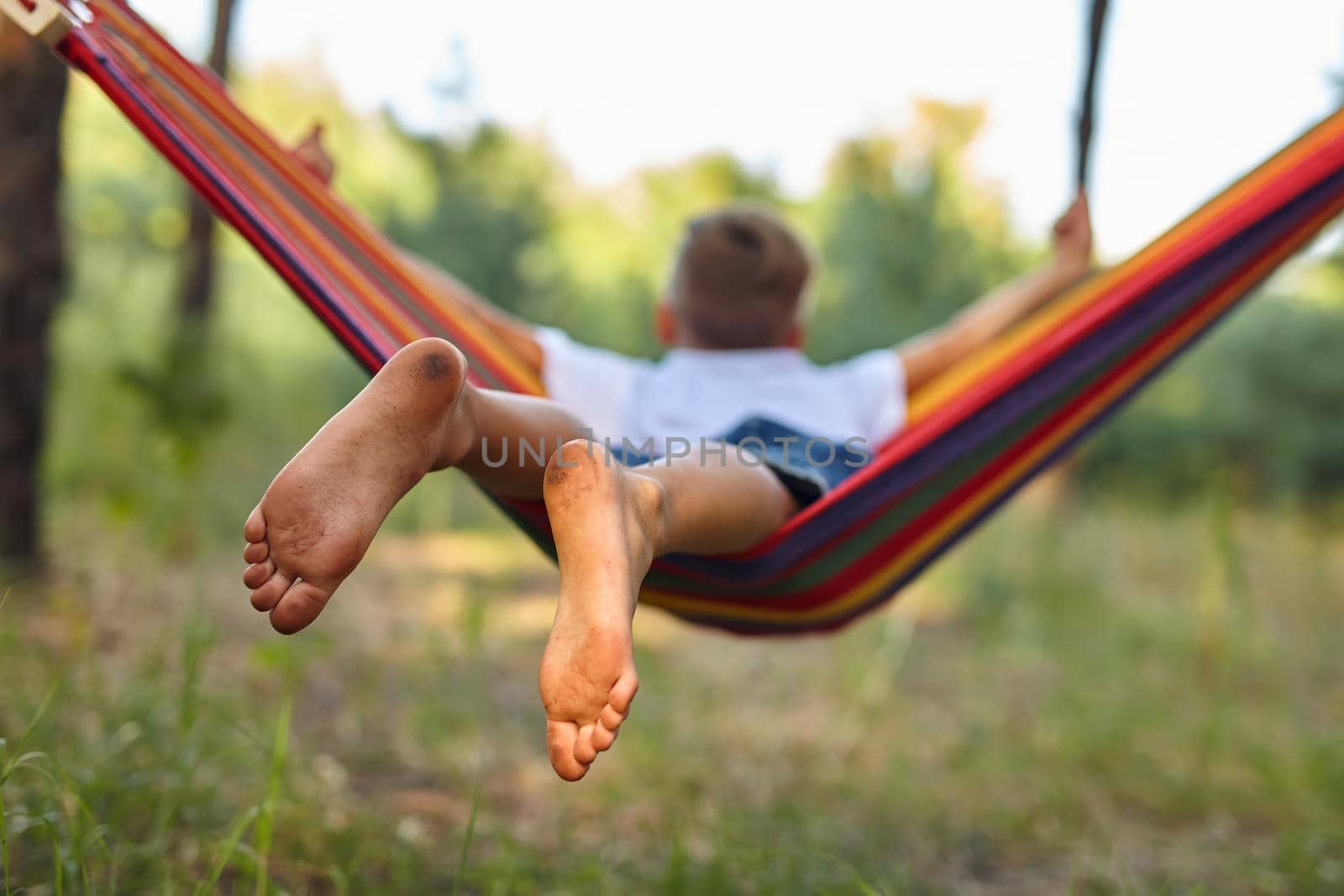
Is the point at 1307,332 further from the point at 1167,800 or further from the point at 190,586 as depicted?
the point at 190,586

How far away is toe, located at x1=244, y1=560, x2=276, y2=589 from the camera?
841mm

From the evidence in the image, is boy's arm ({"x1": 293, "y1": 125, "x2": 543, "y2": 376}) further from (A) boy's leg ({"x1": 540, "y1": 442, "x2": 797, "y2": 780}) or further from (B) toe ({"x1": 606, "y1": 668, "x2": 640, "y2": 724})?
(B) toe ({"x1": 606, "y1": 668, "x2": 640, "y2": 724})

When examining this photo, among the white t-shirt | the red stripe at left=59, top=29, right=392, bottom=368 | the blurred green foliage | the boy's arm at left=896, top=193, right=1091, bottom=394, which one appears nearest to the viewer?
the red stripe at left=59, top=29, right=392, bottom=368

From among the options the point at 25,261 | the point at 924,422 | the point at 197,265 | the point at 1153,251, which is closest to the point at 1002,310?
the point at 1153,251

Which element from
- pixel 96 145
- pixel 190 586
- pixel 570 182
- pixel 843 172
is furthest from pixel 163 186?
pixel 190 586

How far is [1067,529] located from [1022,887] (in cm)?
319

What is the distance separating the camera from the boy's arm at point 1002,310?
171 cm

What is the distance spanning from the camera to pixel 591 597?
83 cm

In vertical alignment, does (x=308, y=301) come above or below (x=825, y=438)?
above

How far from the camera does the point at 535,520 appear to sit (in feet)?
3.87

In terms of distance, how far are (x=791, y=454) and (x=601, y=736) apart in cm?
66

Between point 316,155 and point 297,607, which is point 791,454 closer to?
point 297,607

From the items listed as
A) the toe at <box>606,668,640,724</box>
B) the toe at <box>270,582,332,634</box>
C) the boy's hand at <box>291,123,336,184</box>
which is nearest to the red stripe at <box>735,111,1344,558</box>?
the toe at <box>606,668,640,724</box>

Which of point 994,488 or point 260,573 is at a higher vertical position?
point 260,573
